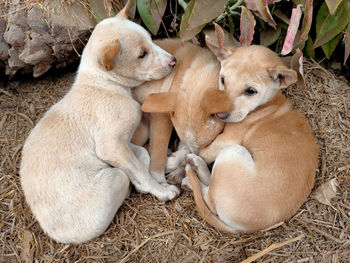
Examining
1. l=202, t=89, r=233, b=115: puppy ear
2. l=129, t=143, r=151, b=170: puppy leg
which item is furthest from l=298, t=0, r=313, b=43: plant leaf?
l=129, t=143, r=151, b=170: puppy leg

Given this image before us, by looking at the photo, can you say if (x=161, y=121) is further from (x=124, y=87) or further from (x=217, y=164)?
(x=217, y=164)

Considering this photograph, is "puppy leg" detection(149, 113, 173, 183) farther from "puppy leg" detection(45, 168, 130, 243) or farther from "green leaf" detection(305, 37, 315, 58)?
"green leaf" detection(305, 37, 315, 58)

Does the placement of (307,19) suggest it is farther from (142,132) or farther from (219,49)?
(142,132)

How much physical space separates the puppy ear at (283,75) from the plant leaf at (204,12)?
842 mm

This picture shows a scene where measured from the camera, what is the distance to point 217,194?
9.61ft

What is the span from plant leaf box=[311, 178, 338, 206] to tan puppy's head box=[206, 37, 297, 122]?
0.94m

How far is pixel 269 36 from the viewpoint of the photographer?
3.84 meters

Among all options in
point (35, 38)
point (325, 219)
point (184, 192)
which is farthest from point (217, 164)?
point (35, 38)

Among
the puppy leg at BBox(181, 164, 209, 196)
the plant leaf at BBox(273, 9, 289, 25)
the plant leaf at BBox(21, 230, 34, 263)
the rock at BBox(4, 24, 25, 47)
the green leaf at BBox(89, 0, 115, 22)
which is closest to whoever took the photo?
the plant leaf at BBox(21, 230, 34, 263)

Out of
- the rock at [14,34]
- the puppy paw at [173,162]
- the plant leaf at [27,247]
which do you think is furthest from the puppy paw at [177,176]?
the rock at [14,34]

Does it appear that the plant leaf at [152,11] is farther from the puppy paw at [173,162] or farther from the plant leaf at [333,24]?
the plant leaf at [333,24]

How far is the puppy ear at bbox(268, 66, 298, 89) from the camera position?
291cm

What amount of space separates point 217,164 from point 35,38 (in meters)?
2.45

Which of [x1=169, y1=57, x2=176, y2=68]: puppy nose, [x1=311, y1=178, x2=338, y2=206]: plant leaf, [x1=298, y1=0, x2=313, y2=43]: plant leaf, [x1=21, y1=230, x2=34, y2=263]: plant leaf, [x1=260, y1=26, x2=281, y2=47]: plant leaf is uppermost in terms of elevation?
[x1=298, y1=0, x2=313, y2=43]: plant leaf
